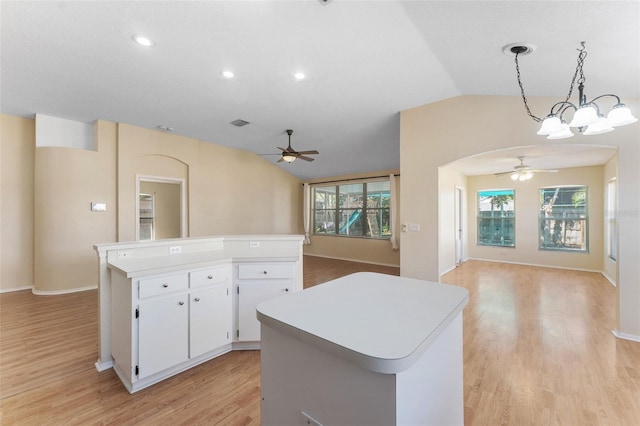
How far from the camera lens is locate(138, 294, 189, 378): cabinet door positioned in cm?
207

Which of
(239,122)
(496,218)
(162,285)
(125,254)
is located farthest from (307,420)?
(496,218)

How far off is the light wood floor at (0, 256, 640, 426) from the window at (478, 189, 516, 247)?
12.1ft

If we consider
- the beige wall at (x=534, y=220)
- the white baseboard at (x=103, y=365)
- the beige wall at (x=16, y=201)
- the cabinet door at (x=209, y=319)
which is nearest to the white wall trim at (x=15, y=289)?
the beige wall at (x=16, y=201)

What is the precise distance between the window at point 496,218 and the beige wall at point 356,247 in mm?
2762

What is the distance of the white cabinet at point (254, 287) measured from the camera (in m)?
2.62

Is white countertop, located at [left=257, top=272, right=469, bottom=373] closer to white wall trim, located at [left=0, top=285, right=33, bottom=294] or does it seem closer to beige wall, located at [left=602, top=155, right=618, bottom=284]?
white wall trim, located at [left=0, top=285, right=33, bottom=294]

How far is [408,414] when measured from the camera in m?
0.79

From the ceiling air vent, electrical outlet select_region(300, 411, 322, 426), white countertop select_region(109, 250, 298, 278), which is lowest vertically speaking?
electrical outlet select_region(300, 411, 322, 426)

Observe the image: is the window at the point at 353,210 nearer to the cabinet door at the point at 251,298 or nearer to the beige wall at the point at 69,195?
the beige wall at the point at 69,195

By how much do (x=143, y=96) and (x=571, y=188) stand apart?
886cm

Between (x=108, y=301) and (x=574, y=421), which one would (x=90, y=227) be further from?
(x=574, y=421)

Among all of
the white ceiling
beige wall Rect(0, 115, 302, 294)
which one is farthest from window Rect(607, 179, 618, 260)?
beige wall Rect(0, 115, 302, 294)

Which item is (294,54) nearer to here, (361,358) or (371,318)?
(371,318)

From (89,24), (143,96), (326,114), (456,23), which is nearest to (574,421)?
(456,23)
